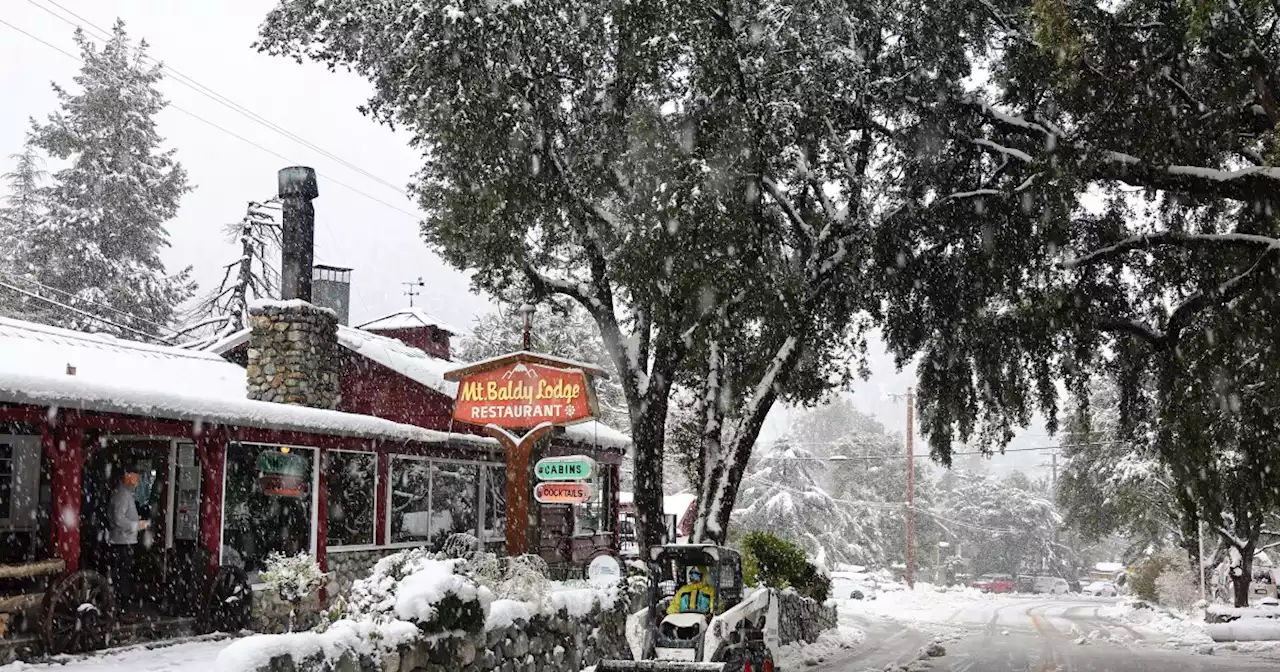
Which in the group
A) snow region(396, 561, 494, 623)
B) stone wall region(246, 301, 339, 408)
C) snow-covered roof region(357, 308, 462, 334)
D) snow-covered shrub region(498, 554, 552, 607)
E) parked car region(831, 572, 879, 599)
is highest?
snow-covered roof region(357, 308, 462, 334)

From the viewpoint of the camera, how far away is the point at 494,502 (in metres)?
21.9

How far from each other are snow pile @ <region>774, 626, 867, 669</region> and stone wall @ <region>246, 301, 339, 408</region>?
28.4 ft

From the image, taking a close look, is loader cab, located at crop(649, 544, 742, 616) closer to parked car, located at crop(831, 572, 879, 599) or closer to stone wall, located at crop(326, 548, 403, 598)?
stone wall, located at crop(326, 548, 403, 598)

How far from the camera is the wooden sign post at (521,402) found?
539 inches

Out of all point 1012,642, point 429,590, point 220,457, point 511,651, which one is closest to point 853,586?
point 1012,642

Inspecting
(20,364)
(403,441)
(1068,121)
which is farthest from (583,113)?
(20,364)

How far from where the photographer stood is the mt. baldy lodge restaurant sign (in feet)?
44.8

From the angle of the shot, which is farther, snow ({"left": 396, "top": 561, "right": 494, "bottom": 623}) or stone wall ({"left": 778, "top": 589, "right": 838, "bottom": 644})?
stone wall ({"left": 778, "top": 589, "right": 838, "bottom": 644})

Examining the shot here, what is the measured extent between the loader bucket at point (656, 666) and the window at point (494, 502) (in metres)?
11.2

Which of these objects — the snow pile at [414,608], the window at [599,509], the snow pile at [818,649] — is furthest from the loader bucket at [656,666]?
the window at [599,509]

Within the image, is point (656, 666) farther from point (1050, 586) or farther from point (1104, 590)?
point (1050, 586)

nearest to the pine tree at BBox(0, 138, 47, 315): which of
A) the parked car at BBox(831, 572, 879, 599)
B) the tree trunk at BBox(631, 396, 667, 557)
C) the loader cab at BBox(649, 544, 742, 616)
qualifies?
the tree trunk at BBox(631, 396, 667, 557)

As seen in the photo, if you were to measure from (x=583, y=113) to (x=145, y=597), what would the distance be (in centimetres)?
941

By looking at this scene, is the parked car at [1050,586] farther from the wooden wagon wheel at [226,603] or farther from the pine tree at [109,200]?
the wooden wagon wheel at [226,603]
